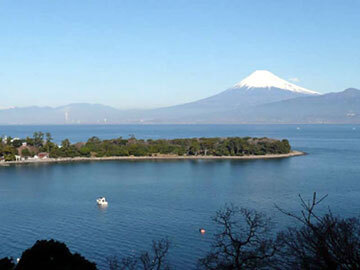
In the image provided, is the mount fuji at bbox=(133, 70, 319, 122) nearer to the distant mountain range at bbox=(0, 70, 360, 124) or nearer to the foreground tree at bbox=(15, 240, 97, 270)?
the distant mountain range at bbox=(0, 70, 360, 124)

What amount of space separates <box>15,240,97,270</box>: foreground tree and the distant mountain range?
93.8 m

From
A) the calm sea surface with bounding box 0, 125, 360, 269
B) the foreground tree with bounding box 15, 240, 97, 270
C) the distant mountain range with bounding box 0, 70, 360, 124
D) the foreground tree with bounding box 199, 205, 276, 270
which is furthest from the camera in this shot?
the distant mountain range with bounding box 0, 70, 360, 124

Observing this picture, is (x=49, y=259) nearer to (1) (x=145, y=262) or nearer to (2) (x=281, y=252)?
(1) (x=145, y=262)

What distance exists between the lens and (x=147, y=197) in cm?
1173

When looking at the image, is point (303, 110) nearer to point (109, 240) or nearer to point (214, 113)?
point (214, 113)

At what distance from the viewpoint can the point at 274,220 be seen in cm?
874

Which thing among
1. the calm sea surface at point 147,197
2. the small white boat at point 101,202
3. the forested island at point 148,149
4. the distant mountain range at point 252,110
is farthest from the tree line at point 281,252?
the distant mountain range at point 252,110

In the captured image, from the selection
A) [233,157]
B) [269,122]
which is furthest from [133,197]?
[269,122]

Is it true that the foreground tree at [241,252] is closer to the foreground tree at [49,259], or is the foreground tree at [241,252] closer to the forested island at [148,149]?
the foreground tree at [49,259]

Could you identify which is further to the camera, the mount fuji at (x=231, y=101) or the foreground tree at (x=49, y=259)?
the mount fuji at (x=231, y=101)

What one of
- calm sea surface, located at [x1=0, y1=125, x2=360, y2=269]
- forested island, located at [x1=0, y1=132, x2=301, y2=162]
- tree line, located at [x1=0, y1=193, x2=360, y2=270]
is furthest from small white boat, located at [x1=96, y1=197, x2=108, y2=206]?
forested island, located at [x1=0, y1=132, x2=301, y2=162]

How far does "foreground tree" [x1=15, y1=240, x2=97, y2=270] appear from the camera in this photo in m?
4.10

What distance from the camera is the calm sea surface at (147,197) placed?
7.77 m

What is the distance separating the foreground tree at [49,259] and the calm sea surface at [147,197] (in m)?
2.44
